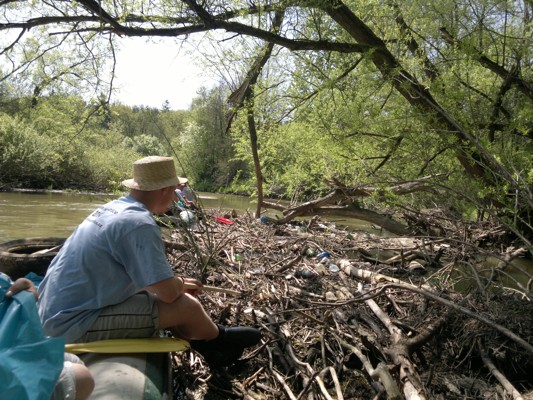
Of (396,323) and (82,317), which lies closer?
(82,317)

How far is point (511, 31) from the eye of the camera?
662cm

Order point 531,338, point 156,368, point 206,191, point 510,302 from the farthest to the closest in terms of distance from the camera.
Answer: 1. point 206,191
2. point 510,302
3. point 531,338
4. point 156,368

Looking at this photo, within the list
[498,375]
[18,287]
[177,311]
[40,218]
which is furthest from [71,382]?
[40,218]

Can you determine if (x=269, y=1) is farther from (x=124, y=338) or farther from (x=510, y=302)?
(x=124, y=338)

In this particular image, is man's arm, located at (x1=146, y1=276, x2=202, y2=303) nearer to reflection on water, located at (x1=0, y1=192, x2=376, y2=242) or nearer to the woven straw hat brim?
the woven straw hat brim

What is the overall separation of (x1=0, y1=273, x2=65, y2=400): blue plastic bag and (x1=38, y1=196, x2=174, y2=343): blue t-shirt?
63cm

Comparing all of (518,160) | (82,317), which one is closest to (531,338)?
(518,160)

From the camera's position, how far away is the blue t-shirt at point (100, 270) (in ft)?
8.02

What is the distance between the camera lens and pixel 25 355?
5.22 ft

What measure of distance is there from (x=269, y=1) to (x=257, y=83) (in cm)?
162

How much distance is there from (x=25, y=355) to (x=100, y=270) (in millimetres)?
932

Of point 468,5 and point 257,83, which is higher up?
point 468,5

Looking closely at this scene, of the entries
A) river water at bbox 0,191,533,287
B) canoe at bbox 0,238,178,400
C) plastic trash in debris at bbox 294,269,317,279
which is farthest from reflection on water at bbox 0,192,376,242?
canoe at bbox 0,238,178,400

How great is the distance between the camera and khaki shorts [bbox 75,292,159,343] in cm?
249
